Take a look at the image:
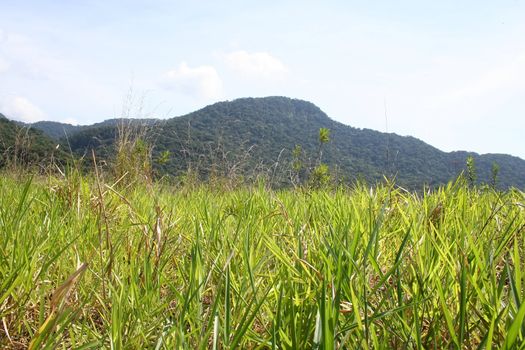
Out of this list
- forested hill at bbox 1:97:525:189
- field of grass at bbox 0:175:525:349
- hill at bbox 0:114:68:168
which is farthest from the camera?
forested hill at bbox 1:97:525:189

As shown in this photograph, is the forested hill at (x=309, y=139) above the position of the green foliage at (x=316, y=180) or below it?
above

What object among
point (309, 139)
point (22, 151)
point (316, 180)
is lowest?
point (316, 180)

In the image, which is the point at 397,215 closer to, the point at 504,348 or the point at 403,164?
the point at 504,348

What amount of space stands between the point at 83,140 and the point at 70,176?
105 ft

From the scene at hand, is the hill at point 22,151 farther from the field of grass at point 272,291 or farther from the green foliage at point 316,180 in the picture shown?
the green foliage at point 316,180

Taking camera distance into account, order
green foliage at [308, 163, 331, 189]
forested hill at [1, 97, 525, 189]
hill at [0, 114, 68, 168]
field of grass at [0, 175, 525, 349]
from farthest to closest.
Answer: forested hill at [1, 97, 525, 189] < hill at [0, 114, 68, 168] < green foliage at [308, 163, 331, 189] < field of grass at [0, 175, 525, 349]

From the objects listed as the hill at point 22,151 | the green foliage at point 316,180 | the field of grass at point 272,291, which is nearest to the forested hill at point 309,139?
the hill at point 22,151

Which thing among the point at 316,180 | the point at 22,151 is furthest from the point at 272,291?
the point at 316,180

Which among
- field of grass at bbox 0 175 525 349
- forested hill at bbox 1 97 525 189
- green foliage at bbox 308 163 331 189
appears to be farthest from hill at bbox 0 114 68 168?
forested hill at bbox 1 97 525 189

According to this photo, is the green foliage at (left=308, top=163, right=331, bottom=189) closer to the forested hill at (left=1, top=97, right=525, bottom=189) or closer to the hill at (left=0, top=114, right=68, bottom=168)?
the hill at (left=0, top=114, right=68, bottom=168)

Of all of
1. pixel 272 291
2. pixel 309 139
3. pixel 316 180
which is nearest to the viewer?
pixel 272 291

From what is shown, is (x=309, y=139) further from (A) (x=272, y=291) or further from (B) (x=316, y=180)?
(A) (x=272, y=291)

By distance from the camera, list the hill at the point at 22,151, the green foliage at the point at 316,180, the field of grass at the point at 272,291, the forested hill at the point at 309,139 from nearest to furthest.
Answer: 1. the field of grass at the point at 272,291
2. the green foliage at the point at 316,180
3. the hill at the point at 22,151
4. the forested hill at the point at 309,139

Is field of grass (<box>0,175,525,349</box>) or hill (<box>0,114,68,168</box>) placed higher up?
hill (<box>0,114,68,168</box>)
